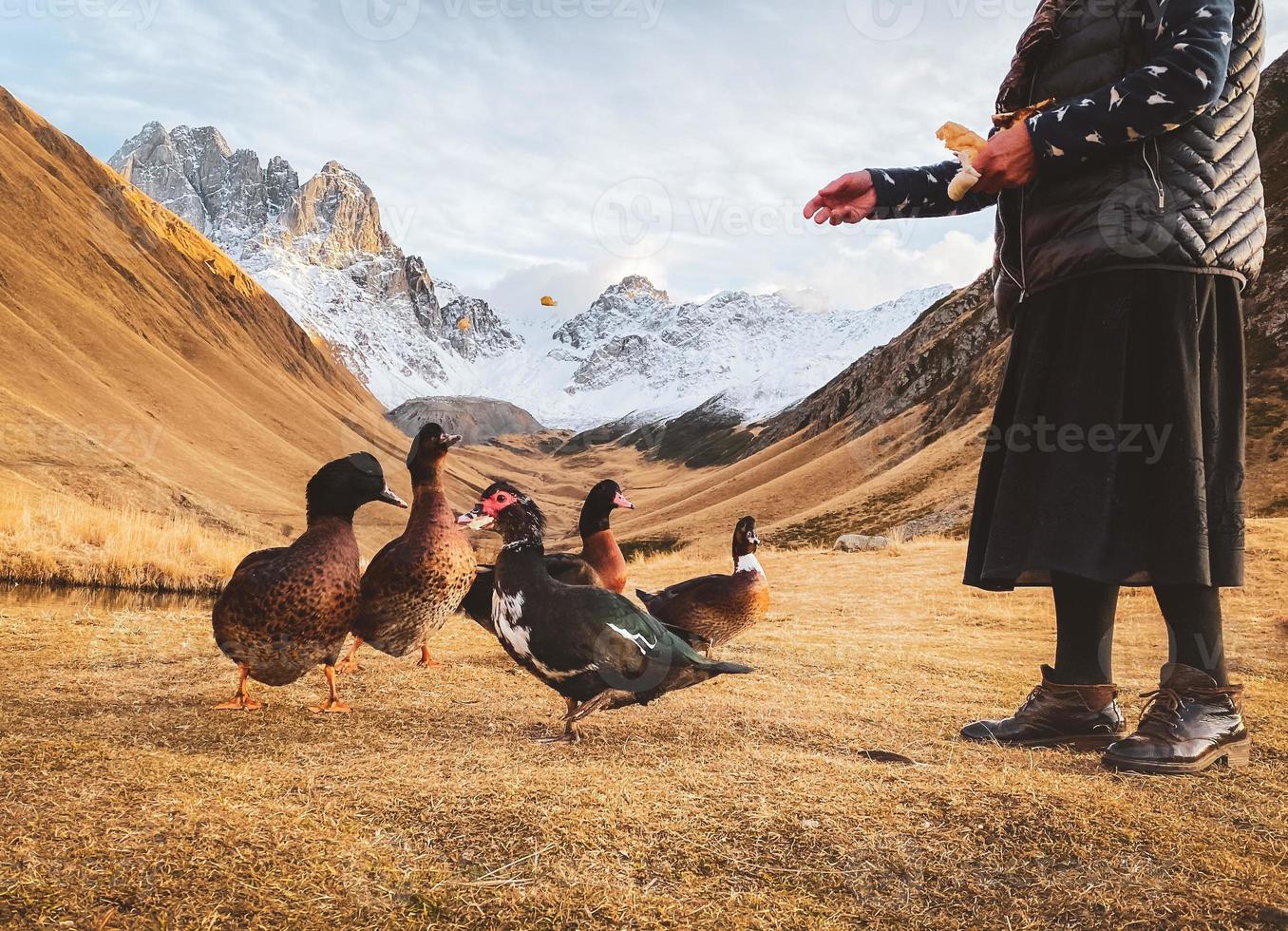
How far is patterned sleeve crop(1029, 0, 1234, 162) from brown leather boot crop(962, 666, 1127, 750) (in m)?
2.44

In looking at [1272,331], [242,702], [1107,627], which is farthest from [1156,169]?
[1272,331]

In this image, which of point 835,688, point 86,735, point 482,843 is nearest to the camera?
point 482,843

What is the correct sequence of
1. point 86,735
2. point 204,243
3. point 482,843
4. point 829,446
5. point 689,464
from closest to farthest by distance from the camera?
point 482,843
point 86,735
point 829,446
point 204,243
point 689,464

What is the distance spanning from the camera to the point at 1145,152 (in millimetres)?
3561

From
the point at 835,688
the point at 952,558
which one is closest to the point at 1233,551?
the point at 835,688

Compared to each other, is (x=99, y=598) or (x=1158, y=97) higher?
(x=1158, y=97)

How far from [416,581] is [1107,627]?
3.81 meters

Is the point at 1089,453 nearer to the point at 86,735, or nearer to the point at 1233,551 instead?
the point at 1233,551

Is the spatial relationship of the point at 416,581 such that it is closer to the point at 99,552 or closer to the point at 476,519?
the point at 476,519

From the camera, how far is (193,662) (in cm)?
598

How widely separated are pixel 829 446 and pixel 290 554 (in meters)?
86.8

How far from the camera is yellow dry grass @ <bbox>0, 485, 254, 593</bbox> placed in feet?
49.1

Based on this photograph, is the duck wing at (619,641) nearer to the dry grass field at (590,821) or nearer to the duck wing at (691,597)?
the dry grass field at (590,821)

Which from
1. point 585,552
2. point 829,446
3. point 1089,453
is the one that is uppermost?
point 829,446
